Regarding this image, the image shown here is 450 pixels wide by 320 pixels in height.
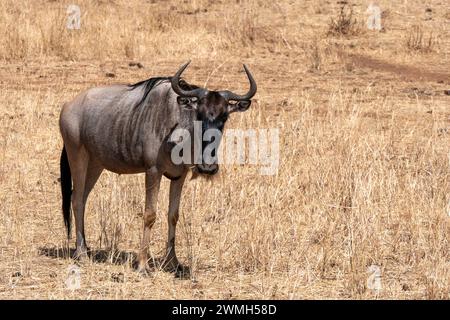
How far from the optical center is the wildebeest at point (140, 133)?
7730 millimetres

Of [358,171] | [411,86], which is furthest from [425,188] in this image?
[411,86]

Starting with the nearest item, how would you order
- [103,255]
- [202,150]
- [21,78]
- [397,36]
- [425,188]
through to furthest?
[202,150], [103,255], [425,188], [21,78], [397,36]

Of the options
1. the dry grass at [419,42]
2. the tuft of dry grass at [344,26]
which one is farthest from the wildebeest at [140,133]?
the tuft of dry grass at [344,26]

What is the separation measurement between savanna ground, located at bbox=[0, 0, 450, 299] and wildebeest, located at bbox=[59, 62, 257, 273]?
305 millimetres

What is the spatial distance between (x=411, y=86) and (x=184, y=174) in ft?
25.3

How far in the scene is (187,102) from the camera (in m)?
7.72

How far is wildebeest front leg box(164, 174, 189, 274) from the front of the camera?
8047 mm

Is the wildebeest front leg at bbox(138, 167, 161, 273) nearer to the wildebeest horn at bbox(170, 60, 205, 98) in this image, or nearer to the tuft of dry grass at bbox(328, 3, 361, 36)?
the wildebeest horn at bbox(170, 60, 205, 98)

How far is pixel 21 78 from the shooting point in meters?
14.8

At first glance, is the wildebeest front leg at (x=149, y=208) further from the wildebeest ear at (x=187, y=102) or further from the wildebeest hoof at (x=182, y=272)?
the wildebeest ear at (x=187, y=102)

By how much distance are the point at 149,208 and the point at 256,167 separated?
2572mm

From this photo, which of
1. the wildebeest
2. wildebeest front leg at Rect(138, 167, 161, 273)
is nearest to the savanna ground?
wildebeest front leg at Rect(138, 167, 161, 273)

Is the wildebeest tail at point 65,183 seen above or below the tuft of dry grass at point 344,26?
below

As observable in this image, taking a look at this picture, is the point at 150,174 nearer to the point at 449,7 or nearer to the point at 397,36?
the point at 397,36
